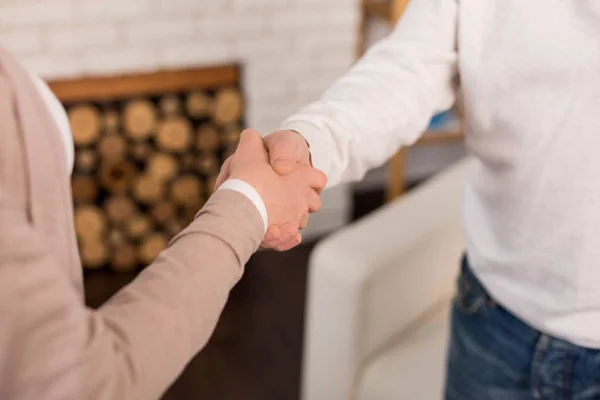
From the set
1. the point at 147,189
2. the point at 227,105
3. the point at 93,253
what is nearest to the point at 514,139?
the point at 227,105

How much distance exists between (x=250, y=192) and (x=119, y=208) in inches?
59.6

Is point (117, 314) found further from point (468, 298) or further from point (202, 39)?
point (202, 39)

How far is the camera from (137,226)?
206 cm

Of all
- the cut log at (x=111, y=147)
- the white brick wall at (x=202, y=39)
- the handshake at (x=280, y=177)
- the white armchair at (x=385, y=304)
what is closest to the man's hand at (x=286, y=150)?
the handshake at (x=280, y=177)

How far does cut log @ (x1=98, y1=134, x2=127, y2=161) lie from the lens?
6.43 feet

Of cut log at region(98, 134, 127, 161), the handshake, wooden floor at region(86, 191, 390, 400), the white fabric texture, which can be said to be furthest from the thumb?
cut log at region(98, 134, 127, 161)

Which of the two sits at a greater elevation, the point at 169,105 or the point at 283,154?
the point at 283,154

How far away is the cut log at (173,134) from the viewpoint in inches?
78.5

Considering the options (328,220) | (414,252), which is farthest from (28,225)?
(328,220)

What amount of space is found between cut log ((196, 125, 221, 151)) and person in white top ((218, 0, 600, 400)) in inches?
50.6

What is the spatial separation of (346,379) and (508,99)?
68 cm

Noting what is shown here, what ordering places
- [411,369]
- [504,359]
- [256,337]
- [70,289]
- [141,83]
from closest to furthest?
1. [70,289]
2. [504,359]
3. [411,369]
4. [256,337]
5. [141,83]

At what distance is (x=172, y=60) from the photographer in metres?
1.91

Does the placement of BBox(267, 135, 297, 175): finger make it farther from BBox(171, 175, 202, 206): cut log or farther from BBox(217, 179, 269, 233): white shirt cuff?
BBox(171, 175, 202, 206): cut log
